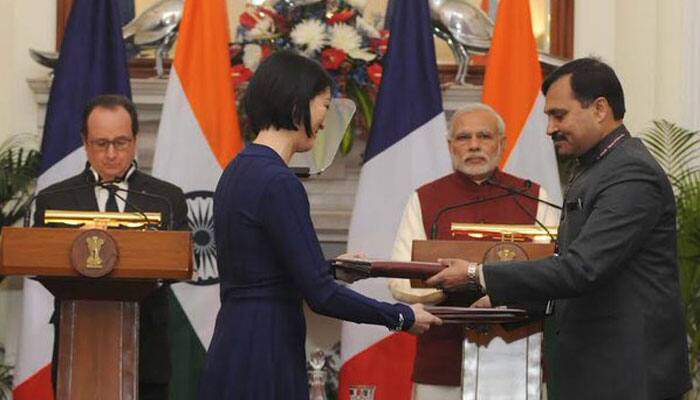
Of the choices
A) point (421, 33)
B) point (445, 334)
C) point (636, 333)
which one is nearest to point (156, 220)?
point (445, 334)

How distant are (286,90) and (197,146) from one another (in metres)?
3.02

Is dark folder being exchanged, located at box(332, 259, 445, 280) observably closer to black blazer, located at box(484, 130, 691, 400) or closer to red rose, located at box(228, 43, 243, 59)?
black blazer, located at box(484, 130, 691, 400)

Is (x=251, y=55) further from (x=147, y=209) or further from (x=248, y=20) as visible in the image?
(x=147, y=209)

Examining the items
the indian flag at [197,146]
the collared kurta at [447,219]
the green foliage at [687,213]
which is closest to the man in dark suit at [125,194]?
the collared kurta at [447,219]

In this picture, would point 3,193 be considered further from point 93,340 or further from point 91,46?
point 93,340

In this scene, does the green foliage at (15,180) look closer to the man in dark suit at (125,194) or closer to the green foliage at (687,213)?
the man in dark suit at (125,194)

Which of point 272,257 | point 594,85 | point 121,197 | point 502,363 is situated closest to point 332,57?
point 121,197

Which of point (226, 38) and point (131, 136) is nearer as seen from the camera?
point (131, 136)

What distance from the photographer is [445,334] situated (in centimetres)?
549

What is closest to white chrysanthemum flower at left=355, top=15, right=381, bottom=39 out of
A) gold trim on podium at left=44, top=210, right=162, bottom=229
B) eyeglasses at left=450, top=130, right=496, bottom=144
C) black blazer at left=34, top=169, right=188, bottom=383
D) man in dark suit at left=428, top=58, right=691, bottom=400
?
eyeglasses at left=450, top=130, right=496, bottom=144

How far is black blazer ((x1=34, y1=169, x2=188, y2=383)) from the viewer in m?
5.45

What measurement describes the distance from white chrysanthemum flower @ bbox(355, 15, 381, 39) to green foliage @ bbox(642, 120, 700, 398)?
1.32 metres

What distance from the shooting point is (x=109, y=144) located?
564cm

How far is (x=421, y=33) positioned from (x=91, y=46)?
4.83 ft
